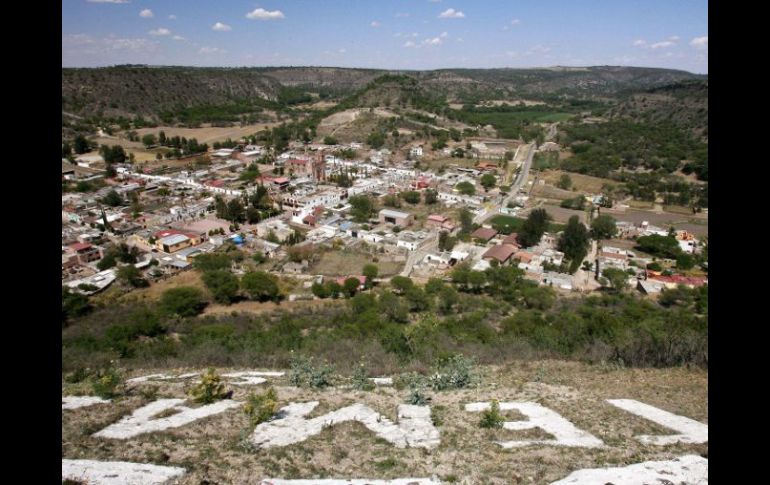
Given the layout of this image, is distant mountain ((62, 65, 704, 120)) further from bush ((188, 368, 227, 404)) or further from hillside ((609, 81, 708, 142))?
hillside ((609, 81, 708, 142))

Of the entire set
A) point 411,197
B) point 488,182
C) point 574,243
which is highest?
point 488,182

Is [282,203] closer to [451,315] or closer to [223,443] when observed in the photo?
[451,315]

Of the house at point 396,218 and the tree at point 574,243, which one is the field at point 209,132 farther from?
the tree at point 574,243

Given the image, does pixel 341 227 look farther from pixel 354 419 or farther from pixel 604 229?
pixel 354 419

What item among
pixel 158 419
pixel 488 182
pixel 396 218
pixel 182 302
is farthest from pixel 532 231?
pixel 158 419

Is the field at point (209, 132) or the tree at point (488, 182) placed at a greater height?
the field at point (209, 132)

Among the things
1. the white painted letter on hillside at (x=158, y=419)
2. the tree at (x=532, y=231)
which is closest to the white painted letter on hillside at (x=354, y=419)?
the white painted letter on hillside at (x=158, y=419)

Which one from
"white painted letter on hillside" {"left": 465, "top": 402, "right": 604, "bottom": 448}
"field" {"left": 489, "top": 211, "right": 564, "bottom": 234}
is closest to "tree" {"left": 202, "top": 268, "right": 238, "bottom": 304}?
"white painted letter on hillside" {"left": 465, "top": 402, "right": 604, "bottom": 448}
